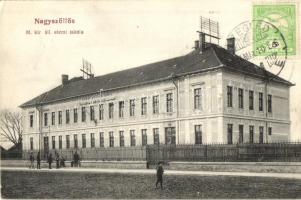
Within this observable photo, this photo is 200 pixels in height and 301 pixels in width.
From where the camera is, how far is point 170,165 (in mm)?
25984

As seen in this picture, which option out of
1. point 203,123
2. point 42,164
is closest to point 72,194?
point 203,123

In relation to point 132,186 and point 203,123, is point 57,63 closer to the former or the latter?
point 203,123

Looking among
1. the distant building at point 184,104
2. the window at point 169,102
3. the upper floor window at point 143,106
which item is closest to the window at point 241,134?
the distant building at point 184,104

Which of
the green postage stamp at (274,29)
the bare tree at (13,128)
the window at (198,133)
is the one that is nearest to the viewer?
the green postage stamp at (274,29)

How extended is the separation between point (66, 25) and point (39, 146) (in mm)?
29040

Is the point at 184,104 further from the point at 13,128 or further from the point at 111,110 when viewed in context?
the point at 13,128

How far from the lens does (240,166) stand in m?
22.6

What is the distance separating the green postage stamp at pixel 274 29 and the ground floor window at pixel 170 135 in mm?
13156

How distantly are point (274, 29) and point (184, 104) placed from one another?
41.5 feet

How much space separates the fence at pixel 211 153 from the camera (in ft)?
72.3

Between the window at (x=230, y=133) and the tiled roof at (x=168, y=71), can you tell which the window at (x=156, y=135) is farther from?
the window at (x=230, y=133)

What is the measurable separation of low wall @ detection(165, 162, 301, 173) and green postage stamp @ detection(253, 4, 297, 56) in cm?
499

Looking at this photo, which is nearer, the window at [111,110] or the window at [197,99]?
the window at [197,99]

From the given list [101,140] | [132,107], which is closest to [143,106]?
[132,107]
